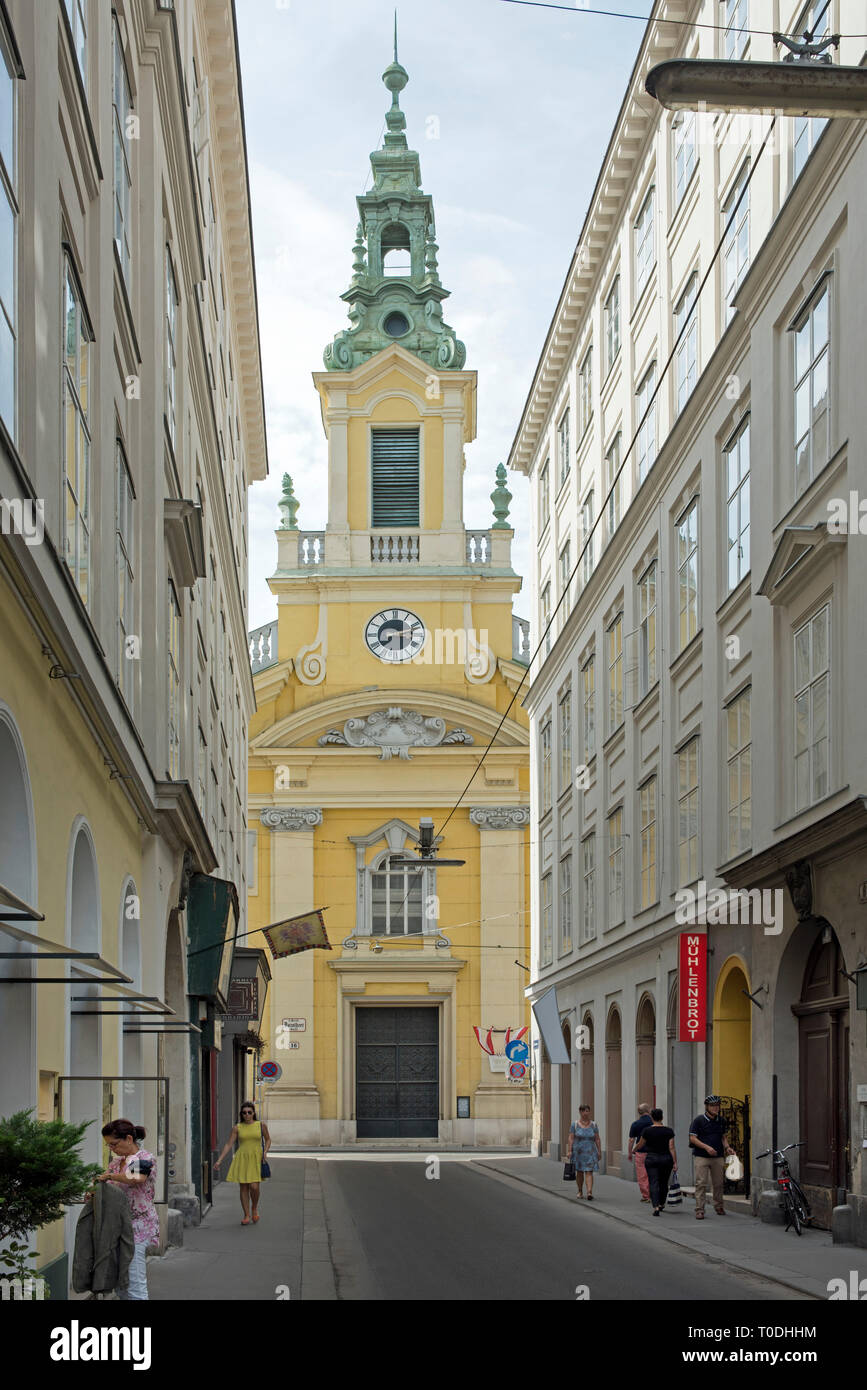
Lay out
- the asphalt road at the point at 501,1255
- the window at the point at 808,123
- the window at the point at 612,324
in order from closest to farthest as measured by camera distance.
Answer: the asphalt road at the point at 501,1255, the window at the point at 808,123, the window at the point at 612,324

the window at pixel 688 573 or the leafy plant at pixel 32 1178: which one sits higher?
the window at pixel 688 573

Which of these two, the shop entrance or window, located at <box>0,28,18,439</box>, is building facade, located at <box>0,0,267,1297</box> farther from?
the shop entrance

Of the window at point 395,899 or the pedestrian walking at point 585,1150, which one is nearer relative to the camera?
the pedestrian walking at point 585,1150

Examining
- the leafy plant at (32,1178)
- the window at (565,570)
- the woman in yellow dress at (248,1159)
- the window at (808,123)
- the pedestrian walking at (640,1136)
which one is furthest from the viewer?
the window at (565,570)

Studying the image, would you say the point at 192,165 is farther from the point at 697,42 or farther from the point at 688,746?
the point at 688,746

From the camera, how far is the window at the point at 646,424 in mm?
32469

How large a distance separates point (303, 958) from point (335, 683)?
8.36 m

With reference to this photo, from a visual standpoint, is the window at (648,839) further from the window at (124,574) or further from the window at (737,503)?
the window at (124,574)

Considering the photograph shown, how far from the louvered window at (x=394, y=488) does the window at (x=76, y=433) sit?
138 ft

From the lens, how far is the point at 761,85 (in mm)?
8648

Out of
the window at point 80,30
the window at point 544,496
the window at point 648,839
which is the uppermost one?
the window at point 544,496

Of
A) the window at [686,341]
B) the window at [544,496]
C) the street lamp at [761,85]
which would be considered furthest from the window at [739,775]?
the window at [544,496]

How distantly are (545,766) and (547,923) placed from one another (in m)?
3.96

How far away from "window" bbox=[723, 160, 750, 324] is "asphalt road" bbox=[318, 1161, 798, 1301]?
41.0 ft
